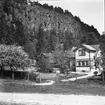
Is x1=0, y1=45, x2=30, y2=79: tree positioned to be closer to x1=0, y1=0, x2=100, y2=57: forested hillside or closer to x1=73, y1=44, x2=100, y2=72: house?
x1=73, y1=44, x2=100, y2=72: house

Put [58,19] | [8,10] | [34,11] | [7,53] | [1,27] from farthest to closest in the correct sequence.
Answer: [58,19], [34,11], [8,10], [1,27], [7,53]

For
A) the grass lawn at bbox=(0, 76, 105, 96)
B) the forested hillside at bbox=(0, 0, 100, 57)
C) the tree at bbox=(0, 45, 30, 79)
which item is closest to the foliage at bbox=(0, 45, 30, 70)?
the tree at bbox=(0, 45, 30, 79)

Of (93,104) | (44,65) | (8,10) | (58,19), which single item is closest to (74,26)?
(58,19)

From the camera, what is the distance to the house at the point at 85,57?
45.6m

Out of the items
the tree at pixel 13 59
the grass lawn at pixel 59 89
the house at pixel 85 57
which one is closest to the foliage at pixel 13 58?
the tree at pixel 13 59

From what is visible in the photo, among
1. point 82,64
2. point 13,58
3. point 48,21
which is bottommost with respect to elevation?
point 82,64

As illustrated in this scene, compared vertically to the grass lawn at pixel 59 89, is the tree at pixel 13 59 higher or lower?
higher

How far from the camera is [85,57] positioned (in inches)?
1811

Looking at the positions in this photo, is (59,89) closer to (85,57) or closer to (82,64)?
(85,57)

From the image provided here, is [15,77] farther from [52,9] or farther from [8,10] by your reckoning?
[52,9]

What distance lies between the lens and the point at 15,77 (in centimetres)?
2883

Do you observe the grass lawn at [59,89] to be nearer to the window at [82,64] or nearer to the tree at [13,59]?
the tree at [13,59]

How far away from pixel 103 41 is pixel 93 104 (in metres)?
15.6

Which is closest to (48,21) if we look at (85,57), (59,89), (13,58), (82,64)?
(82,64)
